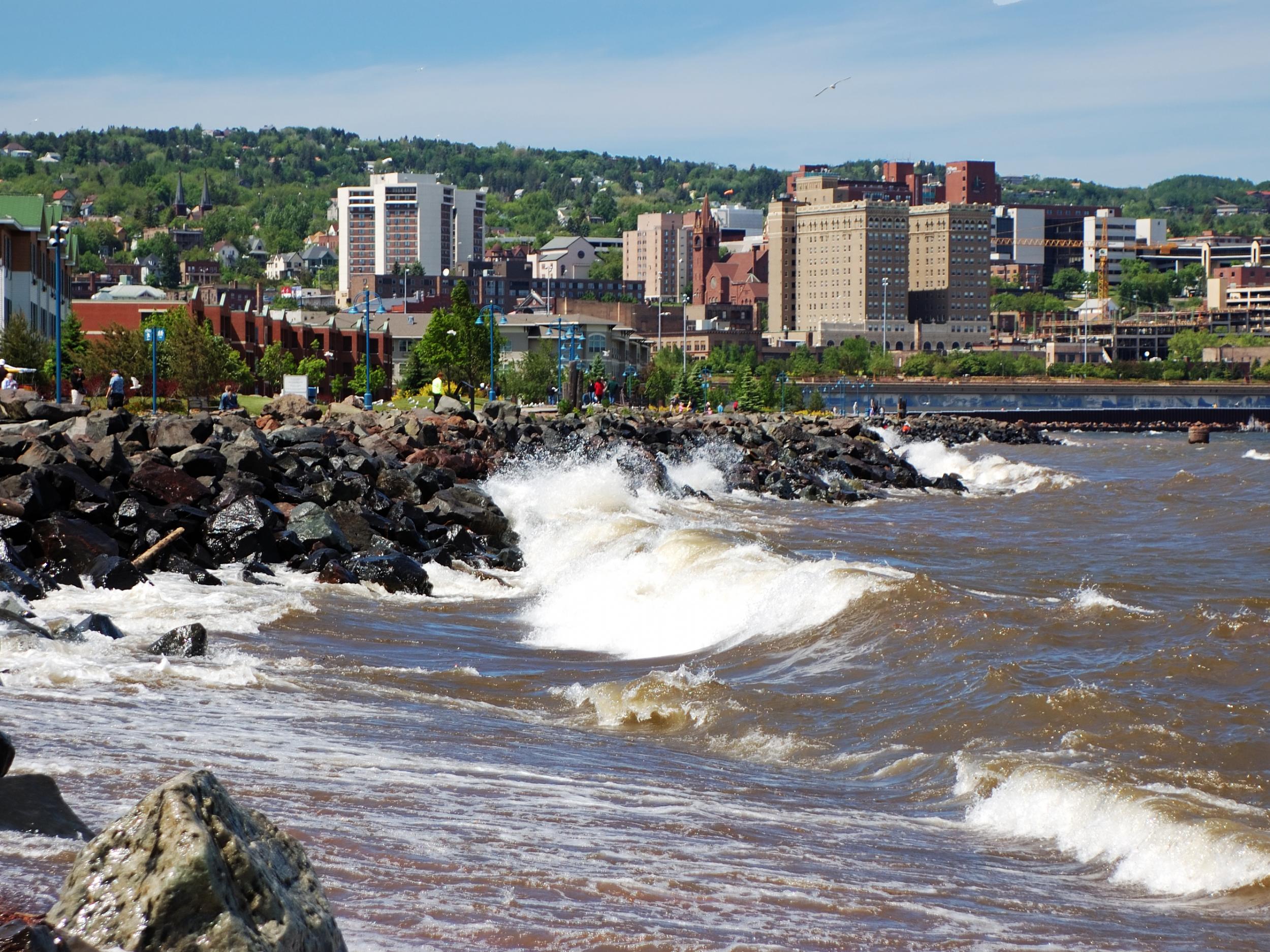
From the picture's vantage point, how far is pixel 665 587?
66.4ft

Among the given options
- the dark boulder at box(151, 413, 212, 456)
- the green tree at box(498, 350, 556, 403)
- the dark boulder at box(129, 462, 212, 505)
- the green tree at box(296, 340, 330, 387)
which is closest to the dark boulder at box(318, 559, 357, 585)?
the dark boulder at box(129, 462, 212, 505)

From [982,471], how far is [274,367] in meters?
44.6

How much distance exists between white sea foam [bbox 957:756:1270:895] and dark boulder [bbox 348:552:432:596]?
10125 millimetres

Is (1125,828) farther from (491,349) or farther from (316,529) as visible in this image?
(491,349)

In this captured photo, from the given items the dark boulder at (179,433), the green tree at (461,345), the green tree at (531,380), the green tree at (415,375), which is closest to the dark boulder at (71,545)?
the dark boulder at (179,433)

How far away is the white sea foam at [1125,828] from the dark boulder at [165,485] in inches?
538

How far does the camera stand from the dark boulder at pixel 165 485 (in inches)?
838

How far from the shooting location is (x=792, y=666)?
15.7m

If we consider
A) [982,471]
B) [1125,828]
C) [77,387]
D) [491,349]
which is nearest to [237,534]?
[1125,828]

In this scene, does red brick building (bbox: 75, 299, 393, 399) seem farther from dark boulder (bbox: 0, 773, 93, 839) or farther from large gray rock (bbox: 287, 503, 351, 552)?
dark boulder (bbox: 0, 773, 93, 839)

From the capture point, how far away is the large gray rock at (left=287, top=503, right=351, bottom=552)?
21000 millimetres

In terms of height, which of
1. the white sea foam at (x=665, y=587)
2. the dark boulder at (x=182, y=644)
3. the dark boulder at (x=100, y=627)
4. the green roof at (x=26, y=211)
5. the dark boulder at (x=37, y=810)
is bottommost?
the white sea foam at (x=665, y=587)

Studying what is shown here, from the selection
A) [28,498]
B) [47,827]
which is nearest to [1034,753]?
[47,827]

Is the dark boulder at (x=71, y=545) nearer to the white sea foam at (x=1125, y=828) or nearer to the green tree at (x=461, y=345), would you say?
the white sea foam at (x=1125, y=828)
